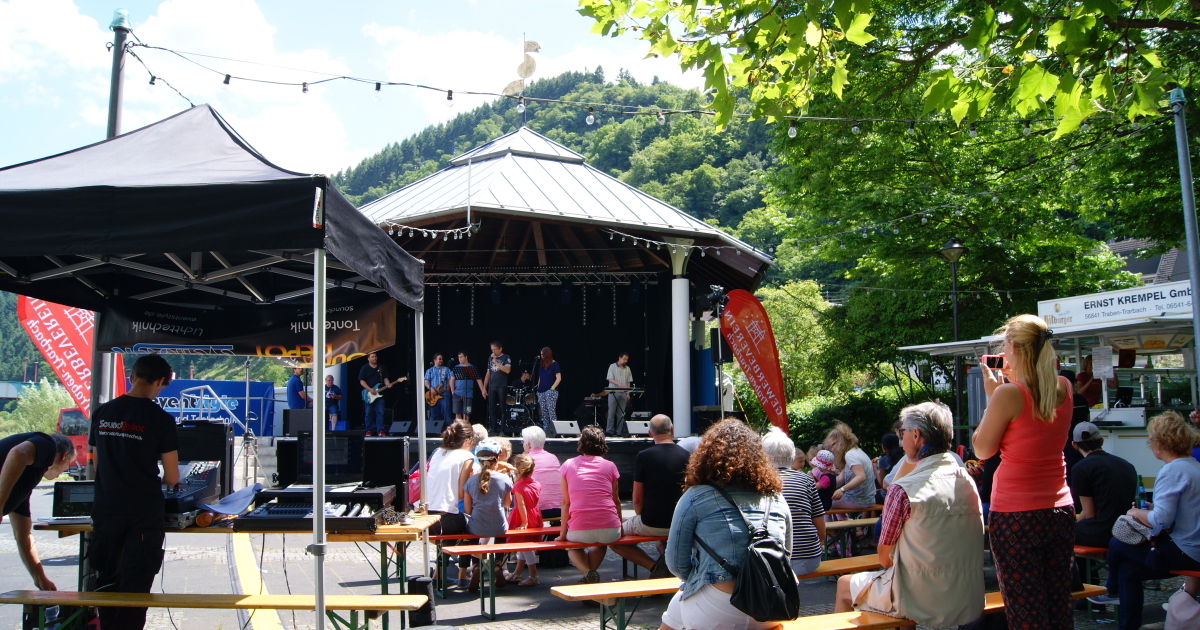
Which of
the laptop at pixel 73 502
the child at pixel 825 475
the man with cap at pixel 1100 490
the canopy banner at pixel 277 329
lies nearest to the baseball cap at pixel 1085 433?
the man with cap at pixel 1100 490

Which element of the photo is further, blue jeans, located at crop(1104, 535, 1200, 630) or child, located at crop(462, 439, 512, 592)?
child, located at crop(462, 439, 512, 592)

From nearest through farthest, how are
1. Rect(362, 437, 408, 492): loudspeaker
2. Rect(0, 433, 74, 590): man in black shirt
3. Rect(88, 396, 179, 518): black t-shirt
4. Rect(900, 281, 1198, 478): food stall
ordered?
Rect(88, 396, 179, 518): black t-shirt, Rect(0, 433, 74, 590): man in black shirt, Rect(362, 437, 408, 492): loudspeaker, Rect(900, 281, 1198, 478): food stall

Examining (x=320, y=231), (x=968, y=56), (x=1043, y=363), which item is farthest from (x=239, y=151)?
(x=968, y=56)

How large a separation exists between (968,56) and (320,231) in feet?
29.5

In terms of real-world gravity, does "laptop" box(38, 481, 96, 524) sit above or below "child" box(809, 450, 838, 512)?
above

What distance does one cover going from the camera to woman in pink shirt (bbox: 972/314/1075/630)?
340cm

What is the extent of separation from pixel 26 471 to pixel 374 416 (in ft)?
36.7

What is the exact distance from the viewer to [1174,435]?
192 inches

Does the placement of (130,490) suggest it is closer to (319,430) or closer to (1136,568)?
(319,430)

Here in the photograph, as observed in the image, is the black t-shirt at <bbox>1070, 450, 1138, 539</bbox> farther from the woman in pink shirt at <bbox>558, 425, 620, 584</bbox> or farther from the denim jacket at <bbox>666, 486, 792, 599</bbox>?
the woman in pink shirt at <bbox>558, 425, 620, 584</bbox>

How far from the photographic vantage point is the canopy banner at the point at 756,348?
11.7 metres

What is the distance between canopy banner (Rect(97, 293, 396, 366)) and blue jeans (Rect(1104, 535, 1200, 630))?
5.03 m

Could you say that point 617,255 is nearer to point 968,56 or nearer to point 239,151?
point 968,56

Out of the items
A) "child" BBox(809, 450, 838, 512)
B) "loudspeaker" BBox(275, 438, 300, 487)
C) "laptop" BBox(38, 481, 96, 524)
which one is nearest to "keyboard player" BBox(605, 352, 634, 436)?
"child" BBox(809, 450, 838, 512)
